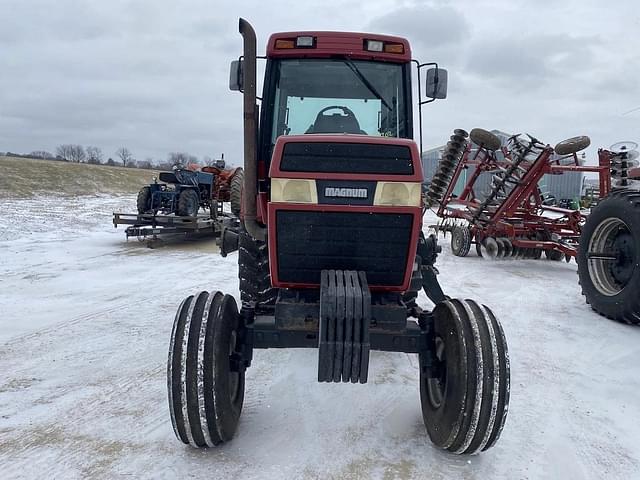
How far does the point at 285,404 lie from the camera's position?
370cm

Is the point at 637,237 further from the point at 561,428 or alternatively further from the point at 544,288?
the point at 561,428

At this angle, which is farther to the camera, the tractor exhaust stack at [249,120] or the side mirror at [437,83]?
the side mirror at [437,83]

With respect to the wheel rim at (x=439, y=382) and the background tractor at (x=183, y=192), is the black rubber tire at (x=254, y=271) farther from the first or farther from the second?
the background tractor at (x=183, y=192)

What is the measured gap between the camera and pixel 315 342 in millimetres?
3188

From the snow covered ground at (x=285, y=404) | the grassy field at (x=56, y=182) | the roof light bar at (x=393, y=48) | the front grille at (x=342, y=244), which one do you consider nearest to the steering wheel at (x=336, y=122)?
the roof light bar at (x=393, y=48)

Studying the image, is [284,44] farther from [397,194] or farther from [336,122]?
[397,194]

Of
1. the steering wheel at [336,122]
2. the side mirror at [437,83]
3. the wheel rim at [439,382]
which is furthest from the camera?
the side mirror at [437,83]

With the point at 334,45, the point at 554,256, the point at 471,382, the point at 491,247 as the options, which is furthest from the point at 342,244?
the point at 554,256

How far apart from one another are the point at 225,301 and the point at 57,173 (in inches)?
1144

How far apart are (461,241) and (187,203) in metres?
6.45

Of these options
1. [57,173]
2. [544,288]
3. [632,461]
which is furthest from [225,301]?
[57,173]

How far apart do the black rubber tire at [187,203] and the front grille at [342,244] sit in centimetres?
939

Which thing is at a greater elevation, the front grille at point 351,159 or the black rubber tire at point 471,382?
the front grille at point 351,159

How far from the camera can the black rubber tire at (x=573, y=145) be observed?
8422 mm
